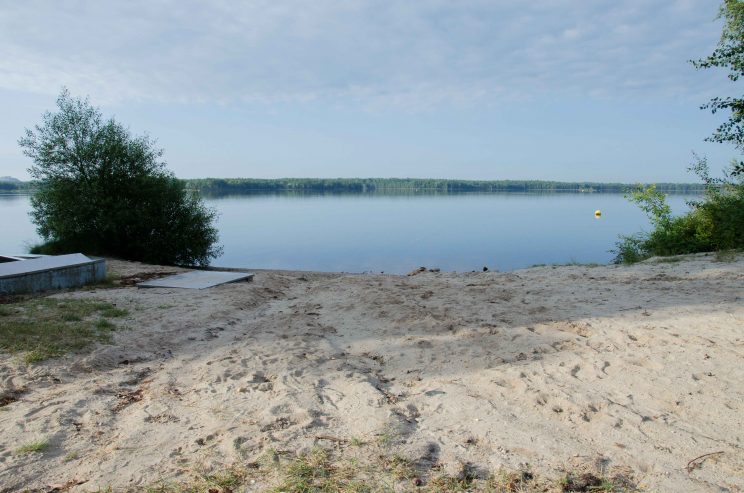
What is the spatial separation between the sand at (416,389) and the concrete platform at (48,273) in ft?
8.54

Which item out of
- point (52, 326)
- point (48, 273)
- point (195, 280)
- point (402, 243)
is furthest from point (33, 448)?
point (402, 243)

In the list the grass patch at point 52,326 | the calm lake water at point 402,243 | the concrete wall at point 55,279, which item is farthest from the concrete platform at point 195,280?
the calm lake water at point 402,243

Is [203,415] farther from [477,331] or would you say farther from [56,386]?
[477,331]

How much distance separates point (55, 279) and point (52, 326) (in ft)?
12.2

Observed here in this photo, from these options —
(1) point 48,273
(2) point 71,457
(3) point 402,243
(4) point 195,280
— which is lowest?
(3) point 402,243

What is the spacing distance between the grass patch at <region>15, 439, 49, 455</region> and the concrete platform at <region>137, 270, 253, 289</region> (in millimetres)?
6359

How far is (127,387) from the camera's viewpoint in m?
4.62

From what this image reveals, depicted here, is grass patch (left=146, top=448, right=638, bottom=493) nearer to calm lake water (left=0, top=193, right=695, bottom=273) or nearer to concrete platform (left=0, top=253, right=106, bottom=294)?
concrete platform (left=0, top=253, right=106, bottom=294)

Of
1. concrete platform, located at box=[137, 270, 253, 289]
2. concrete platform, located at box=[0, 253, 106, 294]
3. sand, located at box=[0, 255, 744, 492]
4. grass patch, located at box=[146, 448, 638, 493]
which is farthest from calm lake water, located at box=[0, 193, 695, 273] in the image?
grass patch, located at box=[146, 448, 638, 493]

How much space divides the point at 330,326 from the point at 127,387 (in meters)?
2.86

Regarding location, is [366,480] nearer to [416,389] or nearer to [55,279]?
[416,389]

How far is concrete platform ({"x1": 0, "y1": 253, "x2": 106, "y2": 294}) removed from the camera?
8.66 metres

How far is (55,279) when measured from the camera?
937cm

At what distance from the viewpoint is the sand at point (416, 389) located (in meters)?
Answer: 3.23
